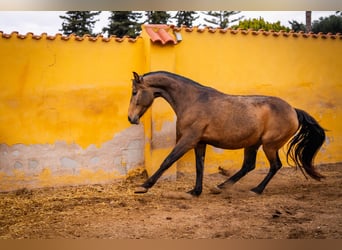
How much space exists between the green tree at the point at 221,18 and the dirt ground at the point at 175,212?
1773 mm

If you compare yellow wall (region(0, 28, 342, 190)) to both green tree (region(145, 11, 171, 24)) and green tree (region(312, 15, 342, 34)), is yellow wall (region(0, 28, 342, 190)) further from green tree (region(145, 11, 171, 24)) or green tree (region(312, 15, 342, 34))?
Answer: green tree (region(145, 11, 171, 24))

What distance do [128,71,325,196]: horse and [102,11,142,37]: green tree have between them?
0.79 metres

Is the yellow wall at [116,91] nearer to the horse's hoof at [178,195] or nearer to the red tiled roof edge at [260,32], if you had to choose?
the red tiled roof edge at [260,32]

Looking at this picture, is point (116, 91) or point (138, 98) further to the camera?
point (116, 91)

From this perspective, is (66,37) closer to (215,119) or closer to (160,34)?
(160,34)

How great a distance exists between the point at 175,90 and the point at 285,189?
62.8 inches

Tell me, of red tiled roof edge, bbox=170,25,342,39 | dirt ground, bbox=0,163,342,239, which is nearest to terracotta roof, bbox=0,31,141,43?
red tiled roof edge, bbox=170,25,342,39

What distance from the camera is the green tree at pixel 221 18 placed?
5.66 metres

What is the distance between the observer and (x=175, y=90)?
5043 mm

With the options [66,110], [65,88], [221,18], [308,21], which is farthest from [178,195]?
[308,21]

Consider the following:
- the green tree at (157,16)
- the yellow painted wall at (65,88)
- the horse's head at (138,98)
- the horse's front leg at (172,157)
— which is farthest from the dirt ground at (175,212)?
the green tree at (157,16)

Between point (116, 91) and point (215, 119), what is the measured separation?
124 cm

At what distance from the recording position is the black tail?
527cm

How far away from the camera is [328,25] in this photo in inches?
240
